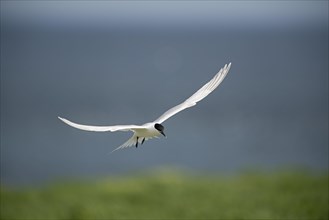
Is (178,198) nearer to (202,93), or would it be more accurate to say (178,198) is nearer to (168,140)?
(202,93)

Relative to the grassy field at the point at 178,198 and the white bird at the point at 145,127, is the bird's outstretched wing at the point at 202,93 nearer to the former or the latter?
the white bird at the point at 145,127

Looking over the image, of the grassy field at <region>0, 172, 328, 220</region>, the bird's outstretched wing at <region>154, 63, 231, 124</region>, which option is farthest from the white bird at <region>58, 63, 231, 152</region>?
the grassy field at <region>0, 172, 328, 220</region>

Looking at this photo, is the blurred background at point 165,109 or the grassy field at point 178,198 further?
the blurred background at point 165,109

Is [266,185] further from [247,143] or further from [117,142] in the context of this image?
[247,143]

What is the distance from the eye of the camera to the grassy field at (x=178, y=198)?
11680 millimetres

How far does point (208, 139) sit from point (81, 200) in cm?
2456

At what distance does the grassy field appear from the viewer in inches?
460

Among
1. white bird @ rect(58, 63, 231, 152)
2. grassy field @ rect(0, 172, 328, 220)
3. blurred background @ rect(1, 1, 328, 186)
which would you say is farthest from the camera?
blurred background @ rect(1, 1, 328, 186)

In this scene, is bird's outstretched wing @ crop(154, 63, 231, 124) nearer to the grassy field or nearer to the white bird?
the white bird

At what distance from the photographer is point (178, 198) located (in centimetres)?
1359

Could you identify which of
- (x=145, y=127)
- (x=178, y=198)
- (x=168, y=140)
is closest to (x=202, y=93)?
(x=145, y=127)

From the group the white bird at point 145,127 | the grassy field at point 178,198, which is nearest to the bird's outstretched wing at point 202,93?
the white bird at point 145,127

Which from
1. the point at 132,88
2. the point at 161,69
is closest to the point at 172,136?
the point at 132,88

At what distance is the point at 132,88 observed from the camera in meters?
69.2
